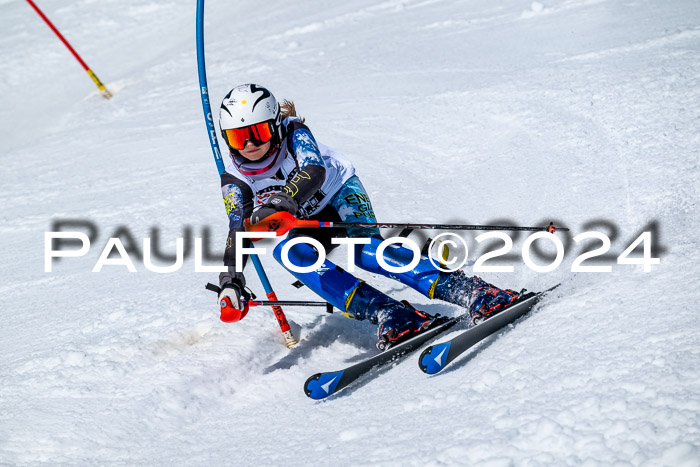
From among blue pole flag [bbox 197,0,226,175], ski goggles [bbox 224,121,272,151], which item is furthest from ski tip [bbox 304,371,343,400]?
blue pole flag [bbox 197,0,226,175]

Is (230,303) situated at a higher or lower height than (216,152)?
lower

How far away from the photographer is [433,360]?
276 centimetres

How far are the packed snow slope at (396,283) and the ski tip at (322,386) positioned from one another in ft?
0.24

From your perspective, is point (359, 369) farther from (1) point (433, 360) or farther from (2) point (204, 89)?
(2) point (204, 89)

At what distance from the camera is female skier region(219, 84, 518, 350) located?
10.5 ft

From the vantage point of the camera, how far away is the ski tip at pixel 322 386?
290cm

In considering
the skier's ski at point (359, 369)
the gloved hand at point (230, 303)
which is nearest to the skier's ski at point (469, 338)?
the skier's ski at point (359, 369)

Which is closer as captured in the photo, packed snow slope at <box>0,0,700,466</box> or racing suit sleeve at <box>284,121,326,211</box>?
packed snow slope at <box>0,0,700,466</box>

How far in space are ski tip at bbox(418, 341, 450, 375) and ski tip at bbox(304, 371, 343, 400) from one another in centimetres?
40

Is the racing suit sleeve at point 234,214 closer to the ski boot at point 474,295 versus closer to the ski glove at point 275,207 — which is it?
the ski glove at point 275,207

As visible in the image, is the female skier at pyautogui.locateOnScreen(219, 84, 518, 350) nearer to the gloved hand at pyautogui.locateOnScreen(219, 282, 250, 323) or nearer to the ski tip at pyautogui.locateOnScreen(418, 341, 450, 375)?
the gloved hand at pyautogui.locateOnScreen(219, 282, 250, 323)

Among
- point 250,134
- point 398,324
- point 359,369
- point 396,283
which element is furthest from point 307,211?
point 396,283

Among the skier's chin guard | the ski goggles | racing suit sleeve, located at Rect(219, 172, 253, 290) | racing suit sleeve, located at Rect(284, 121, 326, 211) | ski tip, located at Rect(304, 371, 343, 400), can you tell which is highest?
the ski goggles

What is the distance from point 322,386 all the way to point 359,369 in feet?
0.69
